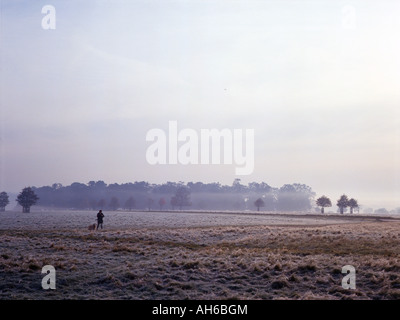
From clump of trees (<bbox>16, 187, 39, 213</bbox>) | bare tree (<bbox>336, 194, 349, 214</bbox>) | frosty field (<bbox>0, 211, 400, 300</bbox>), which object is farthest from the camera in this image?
bare tree (<bbox>336, 194, 349, 214</bbox>)

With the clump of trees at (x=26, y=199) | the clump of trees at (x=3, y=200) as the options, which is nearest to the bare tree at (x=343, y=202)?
the clump of trees at (x=26, y=199)

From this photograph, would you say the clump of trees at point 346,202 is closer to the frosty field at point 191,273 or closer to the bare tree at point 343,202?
the bare tree at point 343,202

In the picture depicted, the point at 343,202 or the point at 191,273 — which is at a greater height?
the point at 191,273

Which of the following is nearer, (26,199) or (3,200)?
(26,199)

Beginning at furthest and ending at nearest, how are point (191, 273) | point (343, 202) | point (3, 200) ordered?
point (3, 200)
point (343, 202)
point (191, 273)

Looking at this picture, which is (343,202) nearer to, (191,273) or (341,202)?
(341,202)

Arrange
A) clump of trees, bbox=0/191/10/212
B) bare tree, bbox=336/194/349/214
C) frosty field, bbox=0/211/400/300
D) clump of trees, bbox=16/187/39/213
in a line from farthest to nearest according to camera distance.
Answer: clump of trees, bbox=0/191/10/212, bare tree, bbox=336/194/349/214, clump of trees, bbox=16/187/39/213, frosty field, bbox=0/211/400/300

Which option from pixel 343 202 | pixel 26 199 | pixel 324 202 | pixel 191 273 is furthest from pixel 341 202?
pixel 191 273

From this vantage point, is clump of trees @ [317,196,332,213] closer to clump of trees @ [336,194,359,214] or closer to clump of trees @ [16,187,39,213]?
clump of trees @ [336,194,359,214]

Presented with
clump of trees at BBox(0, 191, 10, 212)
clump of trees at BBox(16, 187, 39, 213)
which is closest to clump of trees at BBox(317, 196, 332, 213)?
clump of trees at BBox(16, 187, 39, 213)

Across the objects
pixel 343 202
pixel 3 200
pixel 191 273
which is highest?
pixel 191 273
